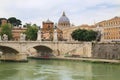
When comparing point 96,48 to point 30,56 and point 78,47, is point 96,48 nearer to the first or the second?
point 78,47

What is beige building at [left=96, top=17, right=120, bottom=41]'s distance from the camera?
40.4 metres

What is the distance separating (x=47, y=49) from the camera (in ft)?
111

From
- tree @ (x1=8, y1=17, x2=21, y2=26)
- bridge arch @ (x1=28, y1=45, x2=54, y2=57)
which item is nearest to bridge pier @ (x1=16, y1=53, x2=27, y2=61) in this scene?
bridge arch @ (x1=28, y1=45, x2=54, y2=57)

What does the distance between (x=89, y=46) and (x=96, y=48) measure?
2.08ft

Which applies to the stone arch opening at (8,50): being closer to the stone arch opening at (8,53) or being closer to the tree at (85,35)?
the stone arch opening at (8,53)

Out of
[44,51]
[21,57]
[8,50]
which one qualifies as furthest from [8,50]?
[44,51]

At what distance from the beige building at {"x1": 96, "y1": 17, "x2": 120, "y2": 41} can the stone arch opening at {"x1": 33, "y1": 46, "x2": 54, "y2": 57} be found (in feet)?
30.7

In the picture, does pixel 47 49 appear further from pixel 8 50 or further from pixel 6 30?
pixel 6 30

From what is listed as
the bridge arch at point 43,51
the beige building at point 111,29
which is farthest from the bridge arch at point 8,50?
the beige building at point 111,29

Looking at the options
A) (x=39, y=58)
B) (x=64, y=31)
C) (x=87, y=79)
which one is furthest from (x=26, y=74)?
(x=64, y=31)

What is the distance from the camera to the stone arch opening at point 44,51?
33375 mm

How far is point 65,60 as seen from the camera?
100 ft

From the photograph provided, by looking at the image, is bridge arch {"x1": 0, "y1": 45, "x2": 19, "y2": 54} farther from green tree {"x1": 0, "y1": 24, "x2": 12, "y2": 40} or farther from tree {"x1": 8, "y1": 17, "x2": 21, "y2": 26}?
tree {"x1": 8, "y1": 17, "x2": 21, "y2": 26}

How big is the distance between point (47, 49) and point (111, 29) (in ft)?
32.6
